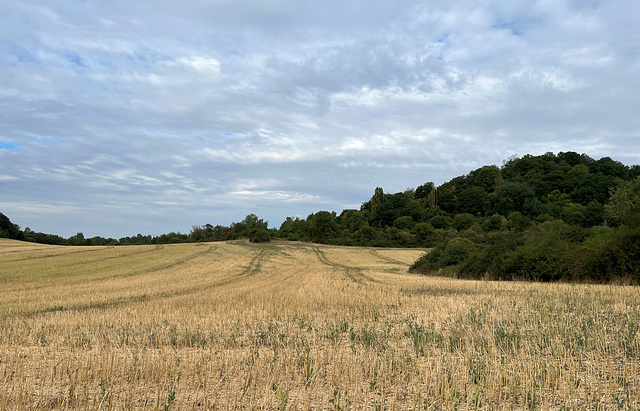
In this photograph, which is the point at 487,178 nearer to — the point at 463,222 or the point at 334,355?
the point at 463,222


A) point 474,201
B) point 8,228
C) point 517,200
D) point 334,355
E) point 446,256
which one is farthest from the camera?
point 474,201

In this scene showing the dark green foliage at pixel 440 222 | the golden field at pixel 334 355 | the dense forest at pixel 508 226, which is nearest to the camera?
the golden field at pixel 334 355

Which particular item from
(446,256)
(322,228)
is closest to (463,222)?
(322,228)

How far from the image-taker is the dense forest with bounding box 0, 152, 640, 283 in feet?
82.2

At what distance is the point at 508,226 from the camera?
292ft

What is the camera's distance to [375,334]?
9523 mm

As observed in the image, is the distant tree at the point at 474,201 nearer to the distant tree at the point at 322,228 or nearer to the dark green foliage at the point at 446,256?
the distant tree at the point at 322,228

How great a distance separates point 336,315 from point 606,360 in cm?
711

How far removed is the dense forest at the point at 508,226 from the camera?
25.0 metres

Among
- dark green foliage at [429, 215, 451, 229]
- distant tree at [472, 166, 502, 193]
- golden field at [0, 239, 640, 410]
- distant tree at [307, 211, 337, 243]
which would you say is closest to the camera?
golden field at [0, 239, 640, 410]

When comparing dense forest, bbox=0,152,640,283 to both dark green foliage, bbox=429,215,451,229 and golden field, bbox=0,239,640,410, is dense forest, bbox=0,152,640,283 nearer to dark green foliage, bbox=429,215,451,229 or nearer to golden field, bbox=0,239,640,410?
dark green foliage, bbox=429,215,451,229

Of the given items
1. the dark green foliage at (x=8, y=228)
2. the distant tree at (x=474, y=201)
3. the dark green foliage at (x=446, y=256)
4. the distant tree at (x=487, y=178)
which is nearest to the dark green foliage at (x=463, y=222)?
the distant tree at (x=474, y=201)

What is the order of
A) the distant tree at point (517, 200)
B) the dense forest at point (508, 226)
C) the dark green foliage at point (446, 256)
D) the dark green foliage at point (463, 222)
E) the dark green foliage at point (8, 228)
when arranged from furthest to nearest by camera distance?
the dark green foliage at point (463, 222) → the distant tree at point (517, 200) → the dark green foliage at point (8, 228) → the dark green foliage at point (446, 256) → the dense forest at point (508, 226)

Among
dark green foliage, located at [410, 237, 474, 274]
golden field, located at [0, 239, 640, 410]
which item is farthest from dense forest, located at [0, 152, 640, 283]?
golden field, located at [0, 239, 640, 410]
